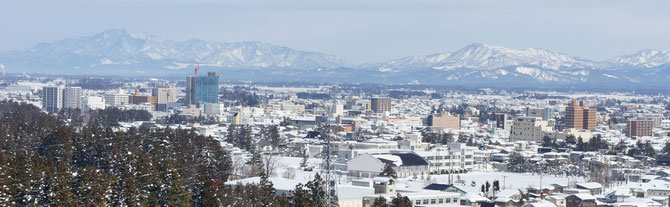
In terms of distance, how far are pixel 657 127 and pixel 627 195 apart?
3940cm

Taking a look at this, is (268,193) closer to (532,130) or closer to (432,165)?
(432,165)

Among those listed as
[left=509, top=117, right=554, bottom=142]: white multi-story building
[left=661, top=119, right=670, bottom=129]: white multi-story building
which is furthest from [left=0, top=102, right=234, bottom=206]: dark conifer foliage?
[left=661, top=119, right=670, bottom=129]: white multi-story building

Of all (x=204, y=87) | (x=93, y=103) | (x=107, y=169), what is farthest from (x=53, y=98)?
(x=107, y=169)

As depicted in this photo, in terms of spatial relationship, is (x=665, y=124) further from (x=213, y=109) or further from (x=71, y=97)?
(x=71, y=97)

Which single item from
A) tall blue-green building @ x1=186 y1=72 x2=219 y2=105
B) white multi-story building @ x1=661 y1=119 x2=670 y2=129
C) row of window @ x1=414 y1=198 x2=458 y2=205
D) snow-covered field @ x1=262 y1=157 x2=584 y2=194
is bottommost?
snow-covered field @ x1=262 y1=157 x2=584 y2=194

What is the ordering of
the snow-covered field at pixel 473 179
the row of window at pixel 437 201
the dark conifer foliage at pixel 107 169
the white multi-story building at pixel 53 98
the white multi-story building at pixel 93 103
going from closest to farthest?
the dark conifer foliage at pixel 107 169
the row of window at pixel 437 201
the snow-covered field at pixel 473 179
the white multi-story building at pixel 53 98
the white multi-story building at pixel 93 103

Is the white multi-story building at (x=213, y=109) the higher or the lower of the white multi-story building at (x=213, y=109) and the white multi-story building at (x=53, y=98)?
the lower

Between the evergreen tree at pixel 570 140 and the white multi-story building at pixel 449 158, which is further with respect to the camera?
the evergreen tree at pixel 570 140

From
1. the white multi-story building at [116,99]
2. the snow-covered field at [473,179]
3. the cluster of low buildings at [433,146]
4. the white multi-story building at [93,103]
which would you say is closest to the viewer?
the cluster of low buildings at [433,146]

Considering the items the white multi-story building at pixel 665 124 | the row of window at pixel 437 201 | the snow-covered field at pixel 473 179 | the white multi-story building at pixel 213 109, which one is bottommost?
the snow-covered field at pixel 473 179

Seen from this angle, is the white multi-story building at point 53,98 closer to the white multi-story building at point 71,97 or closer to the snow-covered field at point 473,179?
the white multi-story building at point 71,97

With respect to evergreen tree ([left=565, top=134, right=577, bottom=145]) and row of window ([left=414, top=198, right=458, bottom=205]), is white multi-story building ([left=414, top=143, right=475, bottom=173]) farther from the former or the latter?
row of window ([left=414, top=198, right=458, bottom=205])

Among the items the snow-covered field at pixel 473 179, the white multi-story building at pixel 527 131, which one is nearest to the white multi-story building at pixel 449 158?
the snow-covered field at pixel 473 179

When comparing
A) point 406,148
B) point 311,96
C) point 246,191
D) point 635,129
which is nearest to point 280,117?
point 635,129
